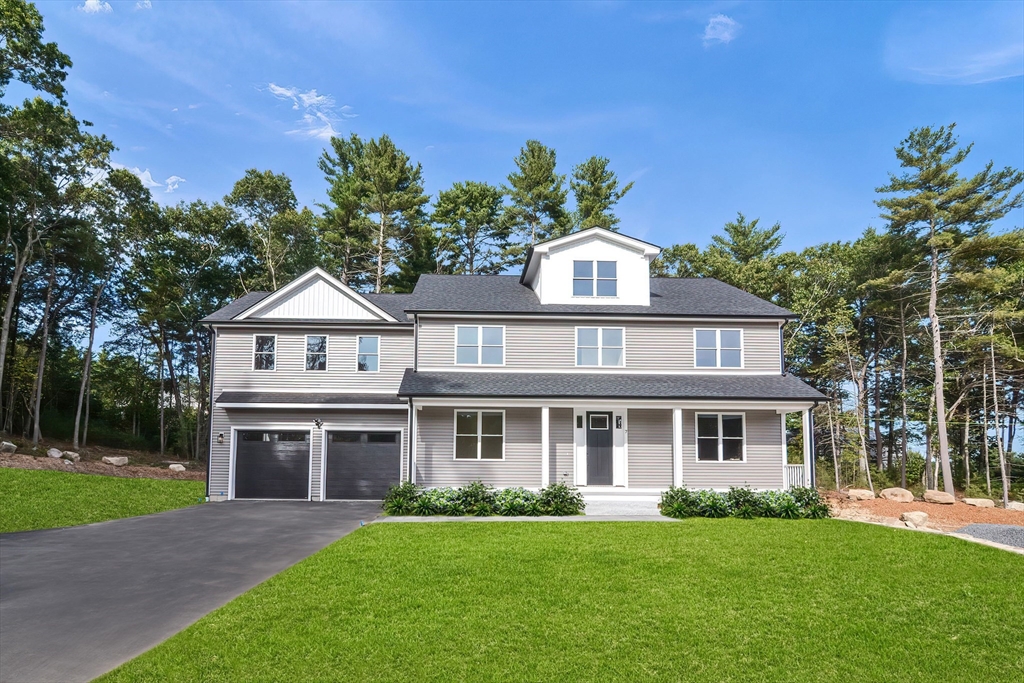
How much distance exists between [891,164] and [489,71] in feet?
61.3

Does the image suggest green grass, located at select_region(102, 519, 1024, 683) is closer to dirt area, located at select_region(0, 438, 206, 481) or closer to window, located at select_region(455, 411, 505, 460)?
window, located at select_region(455, 411, 505, 460)

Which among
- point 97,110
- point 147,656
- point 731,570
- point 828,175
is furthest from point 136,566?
point 97,110

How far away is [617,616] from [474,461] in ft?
39.3

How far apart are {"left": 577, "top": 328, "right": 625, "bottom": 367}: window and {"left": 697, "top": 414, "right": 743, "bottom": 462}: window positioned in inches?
122

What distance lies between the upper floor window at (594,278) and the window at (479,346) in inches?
120

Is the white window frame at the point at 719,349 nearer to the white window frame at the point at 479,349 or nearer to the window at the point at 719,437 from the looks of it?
the window at the point at 719,437

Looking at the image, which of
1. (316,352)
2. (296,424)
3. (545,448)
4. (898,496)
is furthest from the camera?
(898,496)

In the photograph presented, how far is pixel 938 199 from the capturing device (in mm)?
26219

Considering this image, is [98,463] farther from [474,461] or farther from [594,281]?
[594,281]

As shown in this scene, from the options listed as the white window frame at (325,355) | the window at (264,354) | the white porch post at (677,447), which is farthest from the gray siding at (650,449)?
the window at (264,354)

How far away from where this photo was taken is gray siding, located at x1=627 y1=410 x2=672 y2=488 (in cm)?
1895

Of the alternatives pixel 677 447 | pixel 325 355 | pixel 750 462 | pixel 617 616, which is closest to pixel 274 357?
pixel 325 355

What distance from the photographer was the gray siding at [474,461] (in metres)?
18.9

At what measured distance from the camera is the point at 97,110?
27250 mm
